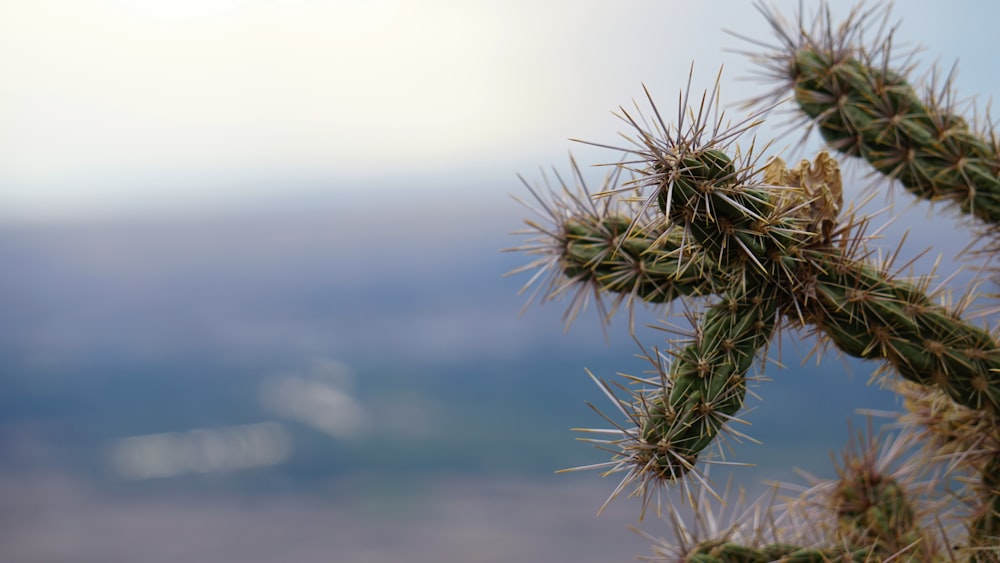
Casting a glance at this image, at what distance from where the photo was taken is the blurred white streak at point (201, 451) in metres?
11.6

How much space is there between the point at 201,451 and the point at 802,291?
1234 centimetres

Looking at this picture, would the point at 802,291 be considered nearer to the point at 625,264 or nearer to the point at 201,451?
the point at 625,264

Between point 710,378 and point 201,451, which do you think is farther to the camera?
point 201,451

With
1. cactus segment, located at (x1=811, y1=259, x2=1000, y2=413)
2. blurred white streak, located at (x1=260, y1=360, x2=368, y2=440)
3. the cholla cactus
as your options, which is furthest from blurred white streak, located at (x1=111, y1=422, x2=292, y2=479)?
cactus segment, located at (x1=811, y1=259, x2=1000, y2=413)

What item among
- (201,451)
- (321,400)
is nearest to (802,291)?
(201,451)

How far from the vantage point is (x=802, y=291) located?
956mm

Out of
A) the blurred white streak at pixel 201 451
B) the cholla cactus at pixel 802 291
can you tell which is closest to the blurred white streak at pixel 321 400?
the blurred white streak at pixel 201 451

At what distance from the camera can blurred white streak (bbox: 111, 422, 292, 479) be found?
11.6m

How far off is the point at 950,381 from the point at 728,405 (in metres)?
0.34

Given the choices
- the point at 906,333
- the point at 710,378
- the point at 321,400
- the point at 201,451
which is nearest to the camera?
the point at 710,378

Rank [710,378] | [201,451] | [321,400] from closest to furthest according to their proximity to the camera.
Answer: [710,378] < [201,451] < [321,400]

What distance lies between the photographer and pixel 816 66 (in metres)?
1.33

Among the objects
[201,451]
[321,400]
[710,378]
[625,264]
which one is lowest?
[710,378]

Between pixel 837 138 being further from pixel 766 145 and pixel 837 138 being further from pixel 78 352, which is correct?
pixel 78 352
